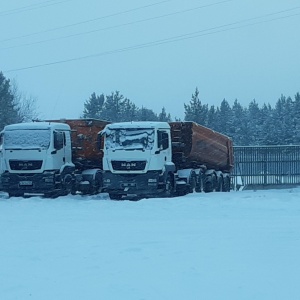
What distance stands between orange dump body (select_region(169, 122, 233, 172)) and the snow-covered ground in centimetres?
792

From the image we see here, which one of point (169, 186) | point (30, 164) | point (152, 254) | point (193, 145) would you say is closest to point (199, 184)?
point (193, 145)

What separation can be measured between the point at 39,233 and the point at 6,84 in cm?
5067

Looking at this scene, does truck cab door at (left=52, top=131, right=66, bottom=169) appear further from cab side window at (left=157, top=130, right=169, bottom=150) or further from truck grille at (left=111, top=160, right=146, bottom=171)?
cab side window at (left=157, top=130, right=169, bottom=150)

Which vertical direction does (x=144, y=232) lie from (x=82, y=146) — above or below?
below

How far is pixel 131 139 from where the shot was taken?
2286cm

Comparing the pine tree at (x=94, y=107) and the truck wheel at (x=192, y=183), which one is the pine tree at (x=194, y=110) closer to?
the pine tree at (x=94, y=107)

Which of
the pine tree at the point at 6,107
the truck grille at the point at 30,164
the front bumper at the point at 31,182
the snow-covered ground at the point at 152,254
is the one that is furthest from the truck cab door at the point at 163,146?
the pine tree at the point at 6,107

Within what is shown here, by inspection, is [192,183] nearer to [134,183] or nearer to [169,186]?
[169,186]

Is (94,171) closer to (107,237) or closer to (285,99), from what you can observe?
(107,237)

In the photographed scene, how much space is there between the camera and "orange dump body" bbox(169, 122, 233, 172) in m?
25.0

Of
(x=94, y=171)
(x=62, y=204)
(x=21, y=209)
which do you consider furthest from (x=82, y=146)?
(x=21, y=209)

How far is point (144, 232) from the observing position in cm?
1304

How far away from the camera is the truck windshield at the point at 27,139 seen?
23.2m

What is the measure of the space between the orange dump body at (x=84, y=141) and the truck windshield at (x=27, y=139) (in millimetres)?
2543
